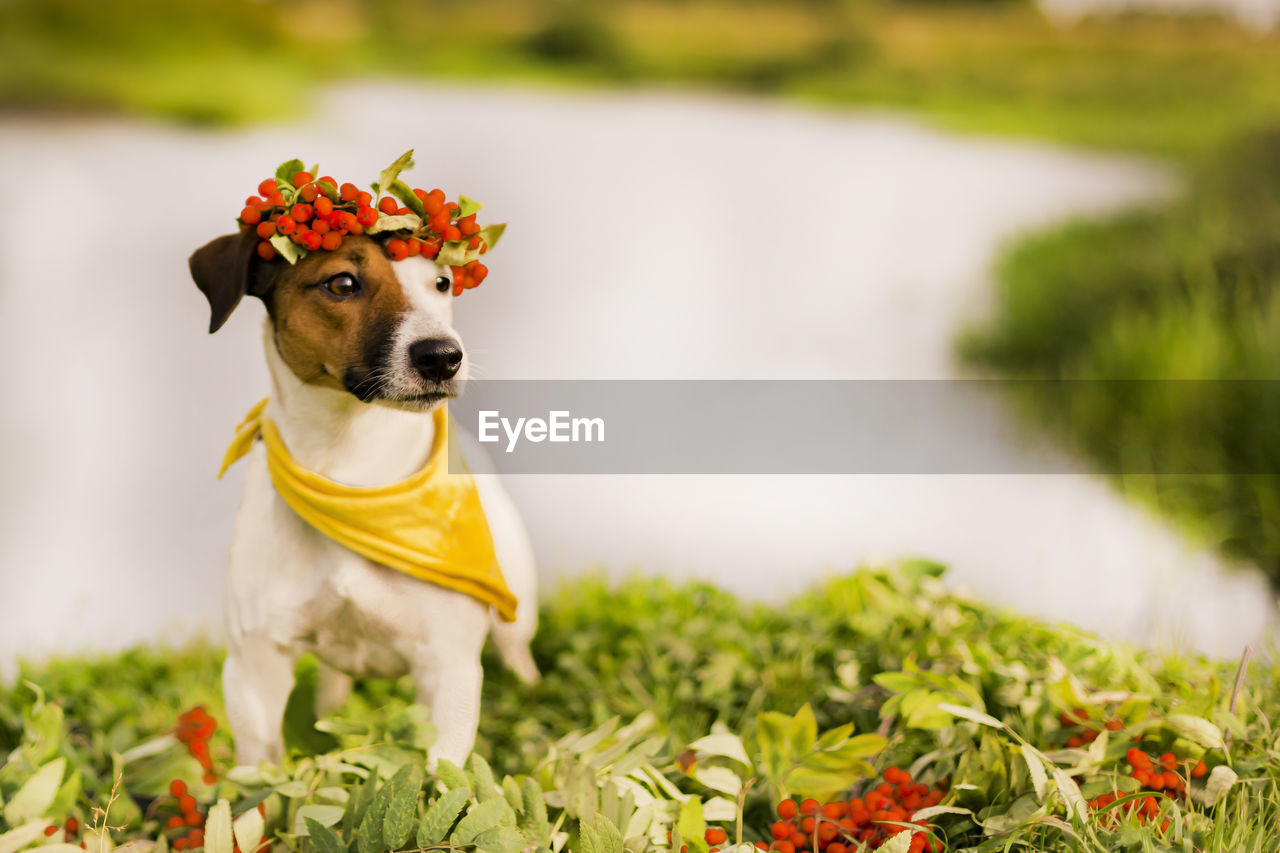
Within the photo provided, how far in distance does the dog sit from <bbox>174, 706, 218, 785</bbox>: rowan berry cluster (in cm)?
33

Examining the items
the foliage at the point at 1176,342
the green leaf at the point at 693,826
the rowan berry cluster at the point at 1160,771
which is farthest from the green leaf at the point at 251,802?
the foliage at the point at 1176,342

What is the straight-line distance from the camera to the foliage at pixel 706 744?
4.15 feet

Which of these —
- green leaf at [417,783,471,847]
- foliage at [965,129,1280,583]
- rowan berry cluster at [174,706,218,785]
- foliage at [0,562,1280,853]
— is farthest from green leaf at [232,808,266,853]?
foliage at [965,129,1280,583]

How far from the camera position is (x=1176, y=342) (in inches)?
116

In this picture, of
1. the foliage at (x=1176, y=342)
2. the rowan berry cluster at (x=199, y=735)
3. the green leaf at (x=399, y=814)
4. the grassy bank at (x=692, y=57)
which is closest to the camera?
the green leaf at (x=399, y=814)

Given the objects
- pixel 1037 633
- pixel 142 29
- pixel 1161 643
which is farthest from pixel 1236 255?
pixel 142 29

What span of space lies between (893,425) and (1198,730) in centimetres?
164

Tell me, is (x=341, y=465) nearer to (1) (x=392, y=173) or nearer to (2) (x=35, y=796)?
(1) (x=392, y=173)

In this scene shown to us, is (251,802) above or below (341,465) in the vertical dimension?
below

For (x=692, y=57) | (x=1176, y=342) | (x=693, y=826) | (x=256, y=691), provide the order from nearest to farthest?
(x=693, y=826) < (x=256, y=691) < (x=1176, y=342) < (x=692, y=57)

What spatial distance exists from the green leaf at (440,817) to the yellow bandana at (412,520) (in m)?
0.28

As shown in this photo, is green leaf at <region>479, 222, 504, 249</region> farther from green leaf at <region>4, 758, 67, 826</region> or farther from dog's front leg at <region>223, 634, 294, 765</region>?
green leaf at <region>4, 758, 67, 826</region>

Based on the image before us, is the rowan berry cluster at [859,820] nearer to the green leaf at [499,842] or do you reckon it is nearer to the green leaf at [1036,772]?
the green leaf at [1036,772]

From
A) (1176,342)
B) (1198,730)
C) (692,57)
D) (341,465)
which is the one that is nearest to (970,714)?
(1198,730)
